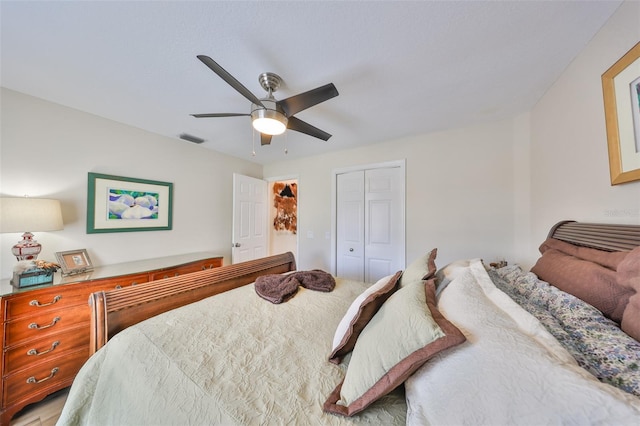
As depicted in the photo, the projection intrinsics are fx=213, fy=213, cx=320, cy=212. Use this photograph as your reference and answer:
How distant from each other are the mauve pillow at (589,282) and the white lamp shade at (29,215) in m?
3.52

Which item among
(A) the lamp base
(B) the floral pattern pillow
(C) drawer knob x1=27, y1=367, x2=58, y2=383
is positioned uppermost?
(A) the lamp base

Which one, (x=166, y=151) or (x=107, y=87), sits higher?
(x=107, y=87)

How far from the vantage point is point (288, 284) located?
5.87ft

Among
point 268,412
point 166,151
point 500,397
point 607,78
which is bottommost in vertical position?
point 268,412

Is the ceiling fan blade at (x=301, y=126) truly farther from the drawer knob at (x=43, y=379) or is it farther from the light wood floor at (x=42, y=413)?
the light wood floor at (x=42, y=413)

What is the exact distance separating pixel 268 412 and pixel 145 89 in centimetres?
241

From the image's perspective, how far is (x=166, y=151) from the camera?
2.80 m

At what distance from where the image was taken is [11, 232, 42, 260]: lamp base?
1712 millimetres

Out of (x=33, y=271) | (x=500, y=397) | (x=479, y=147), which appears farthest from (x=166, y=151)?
(x=479, y=147)

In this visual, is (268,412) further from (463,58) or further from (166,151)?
(166,151)

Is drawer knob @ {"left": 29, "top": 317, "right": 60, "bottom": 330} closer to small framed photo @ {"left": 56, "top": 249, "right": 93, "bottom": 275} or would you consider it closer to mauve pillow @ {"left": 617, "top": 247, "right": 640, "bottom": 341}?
small framed photo @ {"left": 56, "top": 249, "right": 93, "bottom": 275}

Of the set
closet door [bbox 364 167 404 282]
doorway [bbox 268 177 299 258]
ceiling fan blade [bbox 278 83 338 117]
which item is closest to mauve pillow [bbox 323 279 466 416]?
ceiling fan blade [bbox 278 83 338 117]

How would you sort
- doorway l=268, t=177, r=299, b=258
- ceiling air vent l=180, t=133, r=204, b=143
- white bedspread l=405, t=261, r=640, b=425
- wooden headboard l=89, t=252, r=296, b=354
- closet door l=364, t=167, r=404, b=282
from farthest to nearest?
doorway l=268, t=177, r=299, b=258 < closet door l=364, t=167, r=404, b=282 < ceiling air vent l=180, t=133, r=204, b=143 < wooden headboard l=89, t=252, r=296, b=354 < white bedspread l=405, t=261, r=640, b=425

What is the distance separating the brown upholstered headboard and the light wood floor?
139 inches
